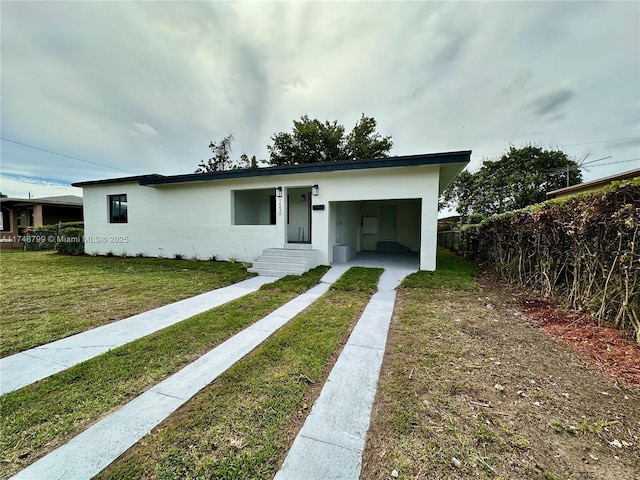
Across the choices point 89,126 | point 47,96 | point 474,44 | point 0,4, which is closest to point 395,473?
point 474,44

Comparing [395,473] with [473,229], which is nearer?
[395,473]

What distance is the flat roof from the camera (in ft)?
24.2

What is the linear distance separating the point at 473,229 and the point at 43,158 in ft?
91.3

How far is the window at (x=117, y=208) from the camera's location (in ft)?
41.2

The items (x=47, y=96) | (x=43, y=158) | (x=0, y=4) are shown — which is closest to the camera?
(x=0, y=4)

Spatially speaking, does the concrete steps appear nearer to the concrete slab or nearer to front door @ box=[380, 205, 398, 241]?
front door @ box=[380, 205, 398, 241]

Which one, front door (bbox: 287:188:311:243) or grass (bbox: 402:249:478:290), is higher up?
front door (bbox: 287:188:311:243)

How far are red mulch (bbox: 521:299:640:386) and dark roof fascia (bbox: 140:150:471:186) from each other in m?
4.48

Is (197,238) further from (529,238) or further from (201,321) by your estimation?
(529,238)

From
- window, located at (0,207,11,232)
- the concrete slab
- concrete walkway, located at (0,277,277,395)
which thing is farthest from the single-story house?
window, located at (0,207,11,232)

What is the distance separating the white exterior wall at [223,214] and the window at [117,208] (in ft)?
0.77

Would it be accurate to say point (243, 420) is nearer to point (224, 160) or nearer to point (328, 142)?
point (328, 142)

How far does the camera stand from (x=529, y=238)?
6051 millimetres

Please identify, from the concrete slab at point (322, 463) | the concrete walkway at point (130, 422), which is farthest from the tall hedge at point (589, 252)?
the concrete walkway at point (130, 422)
